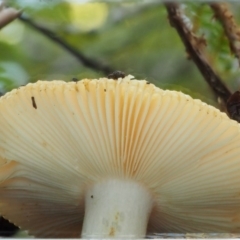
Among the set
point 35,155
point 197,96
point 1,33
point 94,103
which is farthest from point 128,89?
point 1,33

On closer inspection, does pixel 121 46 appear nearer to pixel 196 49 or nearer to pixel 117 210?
pixel 196 49

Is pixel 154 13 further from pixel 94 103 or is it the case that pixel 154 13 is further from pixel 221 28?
pixel 94 103

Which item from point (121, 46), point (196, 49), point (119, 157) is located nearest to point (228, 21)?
point (196, 49)

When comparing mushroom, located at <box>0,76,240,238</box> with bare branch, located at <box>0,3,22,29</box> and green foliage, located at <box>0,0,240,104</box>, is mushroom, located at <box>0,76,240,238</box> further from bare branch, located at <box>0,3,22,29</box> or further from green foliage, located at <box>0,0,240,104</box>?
bare branch, located at <box>0,3,22,29</box>

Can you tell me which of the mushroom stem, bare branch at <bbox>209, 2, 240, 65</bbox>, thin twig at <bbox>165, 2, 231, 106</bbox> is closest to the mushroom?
the mushroom stem

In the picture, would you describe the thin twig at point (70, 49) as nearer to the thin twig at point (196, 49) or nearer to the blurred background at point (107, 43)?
the blurred background at point (107, 43)

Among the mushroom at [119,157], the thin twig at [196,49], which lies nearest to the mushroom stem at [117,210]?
the mushroom at [119,157]
